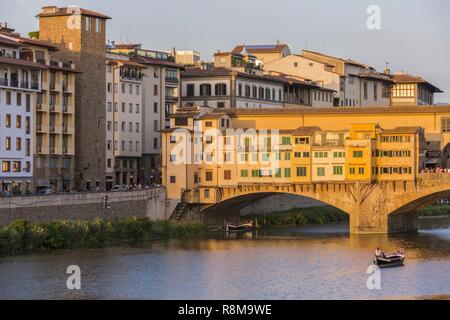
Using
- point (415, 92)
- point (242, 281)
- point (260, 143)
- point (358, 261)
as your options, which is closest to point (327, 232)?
point (260, 143)

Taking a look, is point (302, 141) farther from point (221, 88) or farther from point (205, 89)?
point (205, 89)

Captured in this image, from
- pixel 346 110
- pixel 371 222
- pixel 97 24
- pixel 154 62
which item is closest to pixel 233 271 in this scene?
pixel 371 222

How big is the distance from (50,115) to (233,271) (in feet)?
76.9

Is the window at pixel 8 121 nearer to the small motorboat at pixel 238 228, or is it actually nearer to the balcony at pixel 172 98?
the small motorboat at pixel 238 228

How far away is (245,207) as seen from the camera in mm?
94188

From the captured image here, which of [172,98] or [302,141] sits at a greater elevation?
[172,98]

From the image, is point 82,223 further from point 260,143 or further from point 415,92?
point 415,92

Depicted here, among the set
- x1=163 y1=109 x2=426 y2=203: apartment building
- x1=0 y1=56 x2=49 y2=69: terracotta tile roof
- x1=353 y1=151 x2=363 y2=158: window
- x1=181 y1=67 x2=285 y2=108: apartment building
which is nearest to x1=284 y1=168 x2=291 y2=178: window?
x1=163 y1=109 x2=426 y2=203: apartment building

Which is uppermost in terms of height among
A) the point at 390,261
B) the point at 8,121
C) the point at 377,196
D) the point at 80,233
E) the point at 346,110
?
the point at 346,110

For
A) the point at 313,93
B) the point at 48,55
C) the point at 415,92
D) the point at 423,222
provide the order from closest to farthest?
the point at 48,55 < the point at 423,222 < the point at 313,93 < the point at 415,92

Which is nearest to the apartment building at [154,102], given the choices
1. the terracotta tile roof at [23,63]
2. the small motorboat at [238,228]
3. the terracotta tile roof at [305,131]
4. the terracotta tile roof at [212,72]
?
the terracotta tile roof at [212,72]

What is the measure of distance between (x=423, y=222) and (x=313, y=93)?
21.5m

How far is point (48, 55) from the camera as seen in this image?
8362 cm
